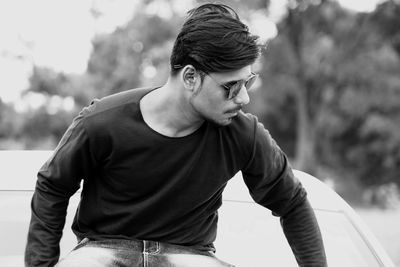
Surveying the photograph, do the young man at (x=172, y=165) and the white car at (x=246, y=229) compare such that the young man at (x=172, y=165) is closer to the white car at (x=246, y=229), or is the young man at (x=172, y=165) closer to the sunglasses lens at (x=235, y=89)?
the sunglasses lens at (x=235, y=89)

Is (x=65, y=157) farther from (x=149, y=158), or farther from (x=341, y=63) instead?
(x=341, y=63)

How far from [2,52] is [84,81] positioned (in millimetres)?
3104

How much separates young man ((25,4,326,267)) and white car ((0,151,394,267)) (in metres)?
0.23

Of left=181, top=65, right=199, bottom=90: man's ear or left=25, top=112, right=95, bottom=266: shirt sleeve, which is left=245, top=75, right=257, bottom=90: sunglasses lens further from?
left=25, top=112, right=95, bottom=266: shirt sleeve

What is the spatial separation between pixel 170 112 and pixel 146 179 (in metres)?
0.21

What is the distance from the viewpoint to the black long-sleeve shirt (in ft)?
6.68

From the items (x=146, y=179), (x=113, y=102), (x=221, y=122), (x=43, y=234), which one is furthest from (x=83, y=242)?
(x=221, y=122)

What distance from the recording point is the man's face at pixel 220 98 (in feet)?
6.63

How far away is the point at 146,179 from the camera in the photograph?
2088 mm

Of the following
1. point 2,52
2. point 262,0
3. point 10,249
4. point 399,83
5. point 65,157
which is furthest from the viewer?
point 2,52

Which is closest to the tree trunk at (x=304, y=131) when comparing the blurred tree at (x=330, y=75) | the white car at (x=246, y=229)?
the blurred tree at (x=330, y=75)

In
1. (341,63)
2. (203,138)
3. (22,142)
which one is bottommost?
(22,142)

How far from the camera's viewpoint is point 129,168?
2.07m

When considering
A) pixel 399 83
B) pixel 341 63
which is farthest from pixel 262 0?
pixel 399 83
